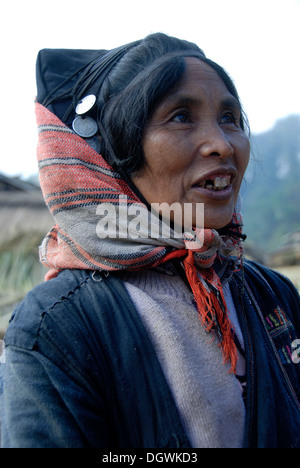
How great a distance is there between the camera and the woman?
115cm

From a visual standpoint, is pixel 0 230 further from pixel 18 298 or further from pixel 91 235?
pixel 91 235

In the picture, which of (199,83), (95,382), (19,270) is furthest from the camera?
(19,270)

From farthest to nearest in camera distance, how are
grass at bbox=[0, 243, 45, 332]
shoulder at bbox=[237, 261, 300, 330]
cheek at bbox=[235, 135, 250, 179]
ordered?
1. grass at bbox=[0, 243, 45, 332]
2. shoulder at bbox=[237, 261, 300, 330]
3. cheek at bbox=[235, 135, 250, 179]

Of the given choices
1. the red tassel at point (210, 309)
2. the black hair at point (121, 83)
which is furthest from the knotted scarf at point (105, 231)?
the black hair at point (121, 83)

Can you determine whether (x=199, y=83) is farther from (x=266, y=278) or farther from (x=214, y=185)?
(x=266, y=278)

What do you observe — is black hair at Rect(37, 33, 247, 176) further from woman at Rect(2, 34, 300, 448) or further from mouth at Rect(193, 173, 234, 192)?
mouth at Rect(193, 173, 234, 192)

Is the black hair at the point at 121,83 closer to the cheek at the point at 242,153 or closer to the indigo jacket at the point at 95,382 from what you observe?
the cheek at the point at 242,153

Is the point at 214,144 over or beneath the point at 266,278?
over

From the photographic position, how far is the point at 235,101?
1.53 metres

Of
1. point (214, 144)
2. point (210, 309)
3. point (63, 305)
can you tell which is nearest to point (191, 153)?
point (214, 144)

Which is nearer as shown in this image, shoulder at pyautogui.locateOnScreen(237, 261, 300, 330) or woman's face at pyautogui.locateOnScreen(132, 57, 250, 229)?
woman's face at pyautogui.locateOnScreen(132, 57, 250, 229)

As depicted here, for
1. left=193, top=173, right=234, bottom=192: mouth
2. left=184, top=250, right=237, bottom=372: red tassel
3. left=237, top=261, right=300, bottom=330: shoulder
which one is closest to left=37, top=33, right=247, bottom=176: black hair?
left=193, top=173, right=234, bottom=192: mouth

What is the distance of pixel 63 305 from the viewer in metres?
1.26

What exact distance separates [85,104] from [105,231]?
0.48 metres
